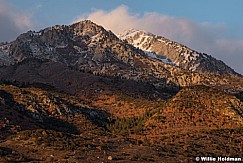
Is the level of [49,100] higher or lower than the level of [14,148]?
higher

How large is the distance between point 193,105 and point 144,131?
2286cm

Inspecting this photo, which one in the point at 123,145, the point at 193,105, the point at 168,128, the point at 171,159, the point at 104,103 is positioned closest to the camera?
the point at 171,159

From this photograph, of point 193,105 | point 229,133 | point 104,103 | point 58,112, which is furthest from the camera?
point 104,103

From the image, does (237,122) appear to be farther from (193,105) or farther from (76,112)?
(76,112)

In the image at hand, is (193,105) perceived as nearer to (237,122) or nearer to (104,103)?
(237,122)

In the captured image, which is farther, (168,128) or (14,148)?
(168,128)

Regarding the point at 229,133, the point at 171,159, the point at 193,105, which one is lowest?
the point at 171,159

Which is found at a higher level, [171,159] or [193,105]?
[193,105]

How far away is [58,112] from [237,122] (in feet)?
200

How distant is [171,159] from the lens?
4694cm

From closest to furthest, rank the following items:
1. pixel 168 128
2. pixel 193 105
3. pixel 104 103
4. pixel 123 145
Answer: pixel 123 145 → pixel 168 128 → pixel 193 105 → pixel 104 103

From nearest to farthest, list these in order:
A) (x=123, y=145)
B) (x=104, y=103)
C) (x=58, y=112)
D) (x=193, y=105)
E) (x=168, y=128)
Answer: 1. (x=123, y=145)
2. (x=168, y=128)
3. (x=193, y=105)
4. (x=58, y=112)
5. (x=104, y=103)

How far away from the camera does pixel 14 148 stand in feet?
161

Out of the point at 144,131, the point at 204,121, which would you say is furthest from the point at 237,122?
the point at 144,131
